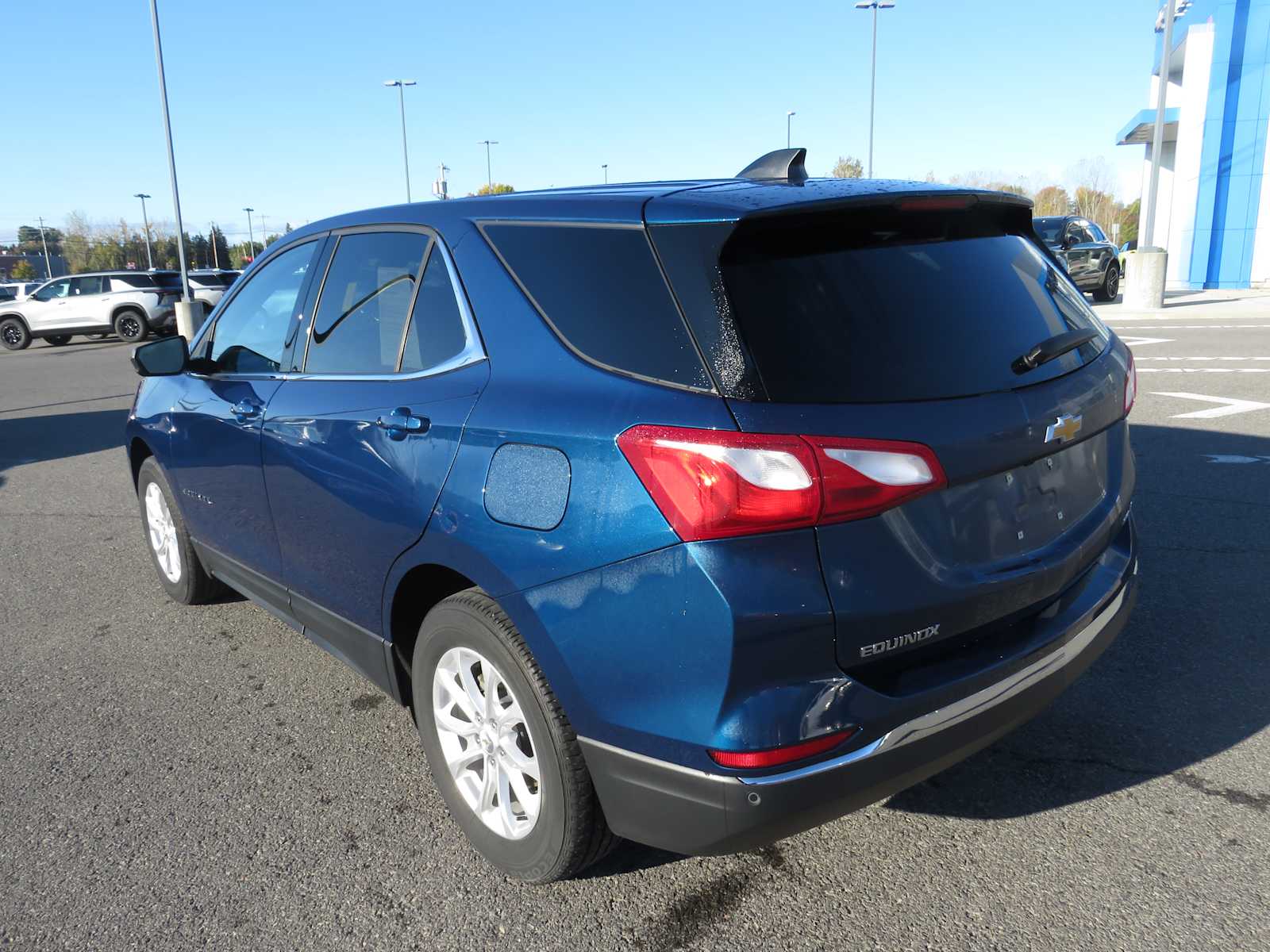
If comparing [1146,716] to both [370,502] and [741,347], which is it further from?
[370,502]

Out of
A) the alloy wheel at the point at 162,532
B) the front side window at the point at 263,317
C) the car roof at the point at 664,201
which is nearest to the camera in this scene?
the car roof at the point at 664,201

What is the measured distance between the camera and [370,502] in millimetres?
2783

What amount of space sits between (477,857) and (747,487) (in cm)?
145

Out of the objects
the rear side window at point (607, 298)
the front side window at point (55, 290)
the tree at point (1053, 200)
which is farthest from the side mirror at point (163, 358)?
the tree at point (1053, 200)

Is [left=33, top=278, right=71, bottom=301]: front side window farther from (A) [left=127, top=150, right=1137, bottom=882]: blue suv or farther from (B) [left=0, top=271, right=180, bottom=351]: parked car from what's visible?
(A) [left=127, top=150, right=1137, bottom=882]: blue suv

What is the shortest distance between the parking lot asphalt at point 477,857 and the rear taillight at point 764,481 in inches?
43.1

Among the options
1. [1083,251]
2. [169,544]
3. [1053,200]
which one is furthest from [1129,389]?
[1053,200]

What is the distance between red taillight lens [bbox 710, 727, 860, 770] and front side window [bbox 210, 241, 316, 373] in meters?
2.37

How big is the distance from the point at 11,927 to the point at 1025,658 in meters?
2.61

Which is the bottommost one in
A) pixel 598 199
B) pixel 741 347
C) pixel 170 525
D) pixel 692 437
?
pixel 170 525

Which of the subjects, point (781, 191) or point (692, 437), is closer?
point (692, 437)

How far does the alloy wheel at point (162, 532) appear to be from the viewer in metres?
4.65

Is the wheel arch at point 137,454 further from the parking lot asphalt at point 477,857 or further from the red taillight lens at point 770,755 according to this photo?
A: the red taillight lens at point 770,755

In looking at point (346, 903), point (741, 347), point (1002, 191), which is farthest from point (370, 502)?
point (1002, 191)
